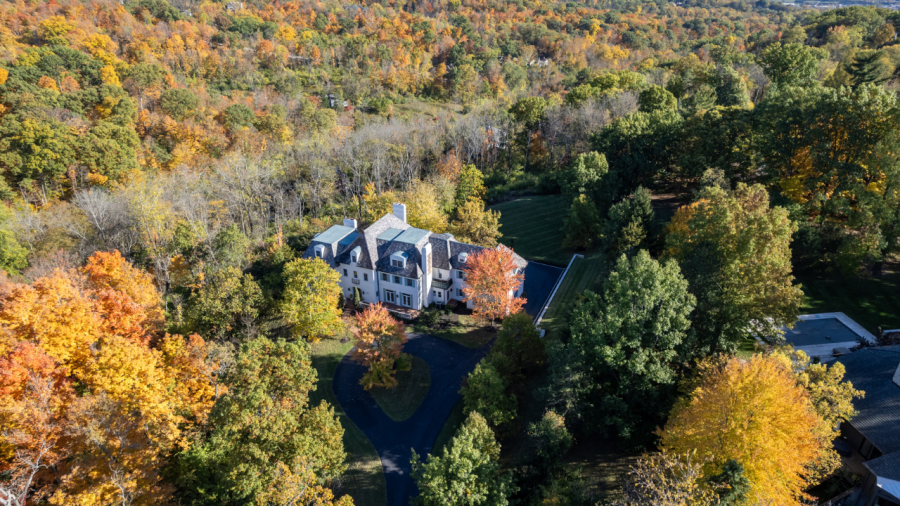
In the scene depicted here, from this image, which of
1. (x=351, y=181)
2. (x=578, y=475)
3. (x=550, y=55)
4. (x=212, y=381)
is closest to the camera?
(x=578, y=475)

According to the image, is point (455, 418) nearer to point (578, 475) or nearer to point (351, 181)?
point (578, 475)

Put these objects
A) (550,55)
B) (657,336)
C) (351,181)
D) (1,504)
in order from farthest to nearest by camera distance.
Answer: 1. (550,55)
2. (351,181)
3. (657,336)
4. (1,504)

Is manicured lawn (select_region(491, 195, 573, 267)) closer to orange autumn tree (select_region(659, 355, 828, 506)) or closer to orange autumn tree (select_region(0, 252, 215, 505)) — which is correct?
orange autumn tree (select_region(659, 355, 828, 506))

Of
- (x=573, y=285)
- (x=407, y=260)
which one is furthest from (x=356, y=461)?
(x=573, y=285)

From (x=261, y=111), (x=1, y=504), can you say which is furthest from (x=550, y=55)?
(x=1, y=504)

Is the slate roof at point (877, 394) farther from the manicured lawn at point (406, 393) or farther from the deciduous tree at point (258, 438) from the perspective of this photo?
the deciduous tree at point (258, 438)

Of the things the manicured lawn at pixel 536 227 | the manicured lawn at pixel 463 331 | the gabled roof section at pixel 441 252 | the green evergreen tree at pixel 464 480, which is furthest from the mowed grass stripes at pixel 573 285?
the green evergreen tree at pixel 464 480

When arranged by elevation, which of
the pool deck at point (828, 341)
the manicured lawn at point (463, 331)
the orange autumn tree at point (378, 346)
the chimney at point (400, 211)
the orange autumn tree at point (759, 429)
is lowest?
the manicured lawn at point (463, 331)
